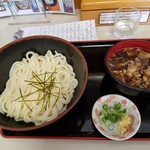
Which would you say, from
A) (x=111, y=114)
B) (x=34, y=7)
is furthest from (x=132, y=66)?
(x=34, y=7)

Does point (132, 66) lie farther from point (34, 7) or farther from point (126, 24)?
point (34, 7)

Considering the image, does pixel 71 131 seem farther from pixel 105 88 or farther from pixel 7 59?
pixel 7 59

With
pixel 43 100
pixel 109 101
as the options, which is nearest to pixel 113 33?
pixel 109 101

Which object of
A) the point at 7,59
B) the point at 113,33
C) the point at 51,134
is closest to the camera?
the point at 51,134

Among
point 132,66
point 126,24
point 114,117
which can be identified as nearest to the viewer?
point 114,117

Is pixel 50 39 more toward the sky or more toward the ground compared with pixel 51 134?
more toward the sky

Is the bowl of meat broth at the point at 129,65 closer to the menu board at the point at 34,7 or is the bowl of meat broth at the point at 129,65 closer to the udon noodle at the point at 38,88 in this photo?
the udon noodle at the point at 38,88

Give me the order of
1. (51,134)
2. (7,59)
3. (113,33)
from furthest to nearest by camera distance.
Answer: (113,33)
(7,59)
(51,134)

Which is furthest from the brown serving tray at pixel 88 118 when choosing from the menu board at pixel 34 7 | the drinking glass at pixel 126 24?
the menu board at pixel 34 7
